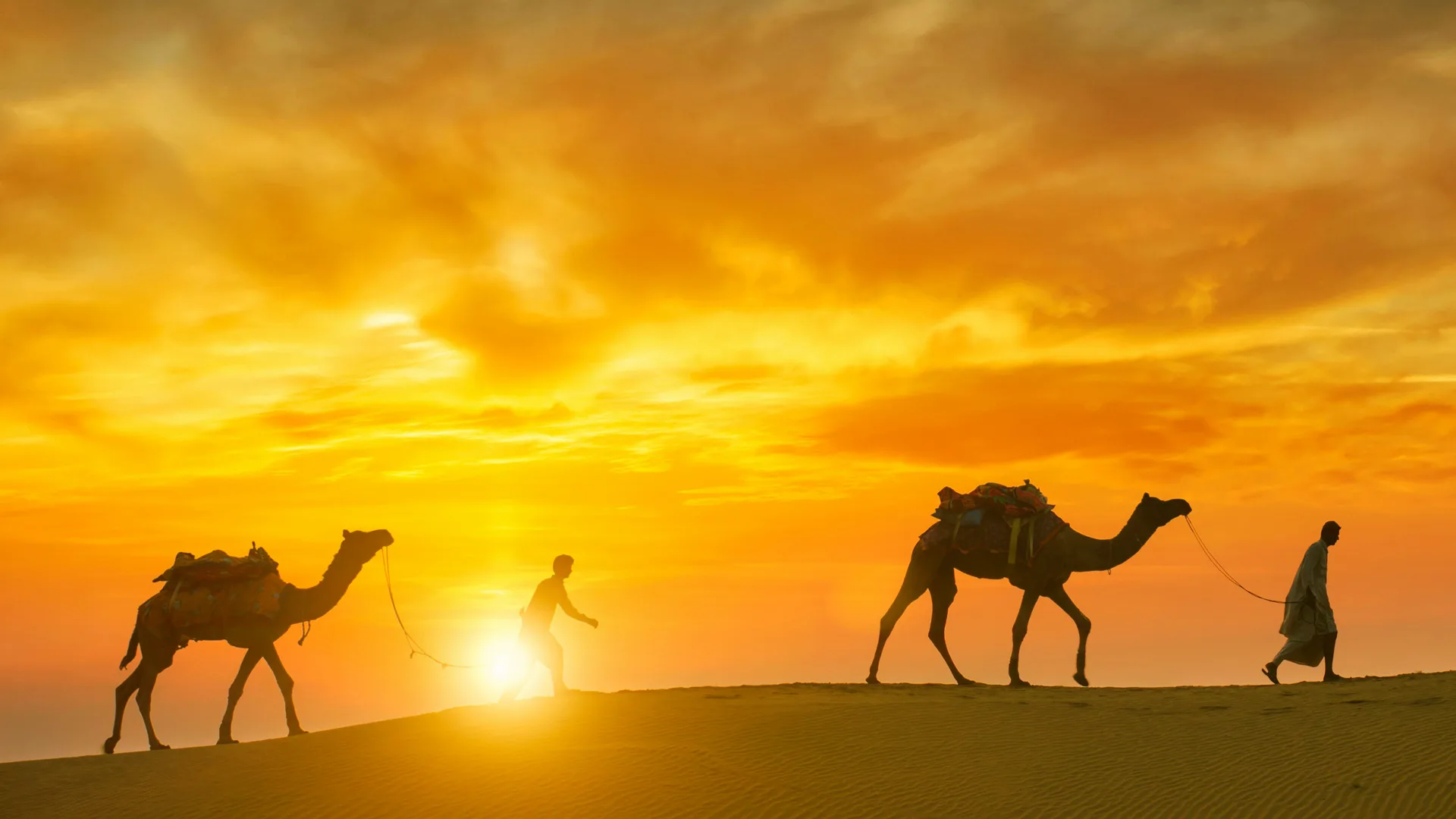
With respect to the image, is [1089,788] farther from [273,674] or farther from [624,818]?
[273,674]

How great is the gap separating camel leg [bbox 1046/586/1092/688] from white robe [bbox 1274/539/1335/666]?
305 cm

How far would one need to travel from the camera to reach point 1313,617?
23.4 metres

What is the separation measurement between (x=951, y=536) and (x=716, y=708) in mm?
5813

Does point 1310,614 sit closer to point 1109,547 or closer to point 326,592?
point 1109,547

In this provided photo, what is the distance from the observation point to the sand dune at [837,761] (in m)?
15.8

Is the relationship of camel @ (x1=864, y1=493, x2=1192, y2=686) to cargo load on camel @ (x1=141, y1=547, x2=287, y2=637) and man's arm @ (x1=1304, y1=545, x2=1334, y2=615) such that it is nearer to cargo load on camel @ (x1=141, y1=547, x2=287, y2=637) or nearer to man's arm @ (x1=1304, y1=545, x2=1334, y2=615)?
man's arm @ (x1=1304, y1=545, x2=1334, y2=615)

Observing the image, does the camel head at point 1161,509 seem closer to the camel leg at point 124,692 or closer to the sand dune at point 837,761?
the sand dune at point 837,761

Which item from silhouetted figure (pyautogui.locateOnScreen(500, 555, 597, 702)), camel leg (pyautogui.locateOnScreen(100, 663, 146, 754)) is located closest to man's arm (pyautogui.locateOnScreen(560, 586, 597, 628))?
silhouetted figure (pyautogui.locateOnScreen(500, 555, 597, 702))

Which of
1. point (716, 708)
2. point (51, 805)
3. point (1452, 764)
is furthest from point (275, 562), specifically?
point (1452, 764)

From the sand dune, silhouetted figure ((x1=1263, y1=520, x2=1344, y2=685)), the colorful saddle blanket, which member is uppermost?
the colorful saddle blanket

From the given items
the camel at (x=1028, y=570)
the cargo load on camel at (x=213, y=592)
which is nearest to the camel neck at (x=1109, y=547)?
the camel at (x=1028, y=570)

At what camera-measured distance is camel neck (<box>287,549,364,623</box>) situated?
24156 millimetres

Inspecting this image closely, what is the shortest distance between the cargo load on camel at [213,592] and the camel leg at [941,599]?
11.0 m

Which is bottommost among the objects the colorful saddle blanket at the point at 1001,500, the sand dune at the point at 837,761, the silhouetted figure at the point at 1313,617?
the sand dune at the point at 837,761
